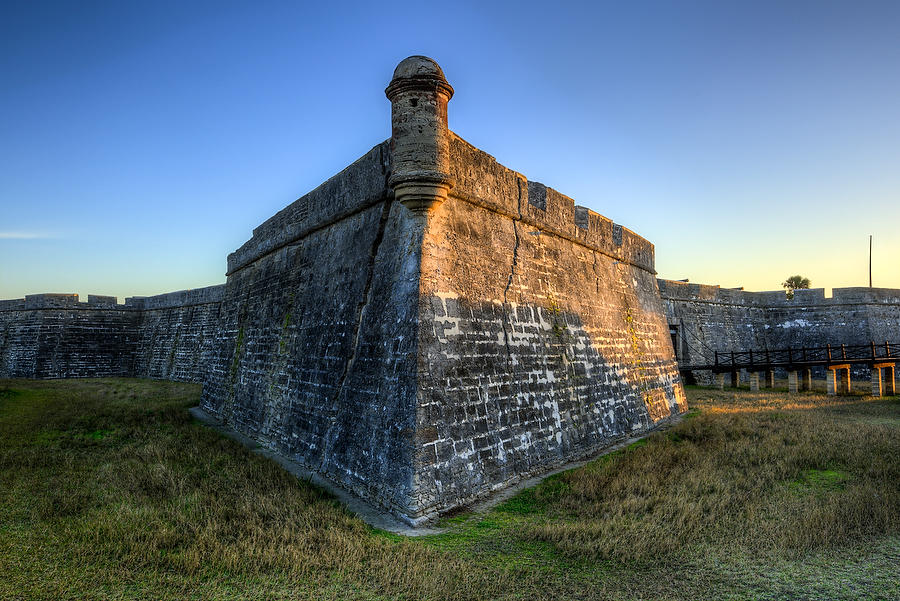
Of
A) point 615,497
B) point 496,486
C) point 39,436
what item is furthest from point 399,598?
point 39,436

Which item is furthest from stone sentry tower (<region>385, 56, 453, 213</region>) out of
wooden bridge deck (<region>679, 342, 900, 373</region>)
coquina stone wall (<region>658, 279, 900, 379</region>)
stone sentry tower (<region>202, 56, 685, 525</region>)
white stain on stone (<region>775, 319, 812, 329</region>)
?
white stain on stone (<region>775, 319, 812, 329</region>)

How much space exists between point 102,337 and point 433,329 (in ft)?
86.0

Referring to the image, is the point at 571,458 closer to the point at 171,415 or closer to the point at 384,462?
the point at 384,462

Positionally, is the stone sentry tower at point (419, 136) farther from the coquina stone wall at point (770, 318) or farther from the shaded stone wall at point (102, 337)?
the coquina stone wall at point (770, 318)

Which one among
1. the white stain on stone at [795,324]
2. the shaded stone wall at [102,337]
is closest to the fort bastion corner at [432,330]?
the shaded stone wall at [102,337]

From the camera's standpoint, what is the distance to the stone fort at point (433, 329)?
6.42 metres

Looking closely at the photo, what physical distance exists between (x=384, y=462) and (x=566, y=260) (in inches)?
249

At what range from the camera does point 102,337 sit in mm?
25453

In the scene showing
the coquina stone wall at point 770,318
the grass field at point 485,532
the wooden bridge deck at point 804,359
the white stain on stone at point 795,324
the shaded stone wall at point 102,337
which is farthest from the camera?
the white stain on stone at point 795,324

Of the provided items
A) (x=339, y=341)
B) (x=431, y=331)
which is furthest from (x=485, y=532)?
(x=339, y=341)

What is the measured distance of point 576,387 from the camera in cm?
940

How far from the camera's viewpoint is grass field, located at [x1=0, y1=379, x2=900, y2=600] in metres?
4.04

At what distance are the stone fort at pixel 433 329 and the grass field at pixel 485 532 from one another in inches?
30.2

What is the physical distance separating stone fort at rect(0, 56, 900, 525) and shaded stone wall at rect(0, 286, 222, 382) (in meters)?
10.4
